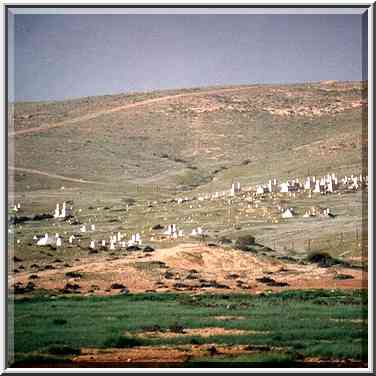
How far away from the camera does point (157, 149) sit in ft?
32.4

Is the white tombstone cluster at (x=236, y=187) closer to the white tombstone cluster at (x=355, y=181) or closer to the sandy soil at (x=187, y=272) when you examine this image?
the sandy soil at (x=187, y=272)

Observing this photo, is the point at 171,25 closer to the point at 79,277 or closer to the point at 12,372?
the point at 79,277

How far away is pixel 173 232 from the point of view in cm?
984

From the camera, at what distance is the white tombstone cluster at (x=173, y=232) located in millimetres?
9812

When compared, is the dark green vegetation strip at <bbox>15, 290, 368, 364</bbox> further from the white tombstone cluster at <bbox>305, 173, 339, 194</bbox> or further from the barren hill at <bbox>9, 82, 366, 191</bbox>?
the barren hill at <bbox>9, 82, 366, 191</bbox>

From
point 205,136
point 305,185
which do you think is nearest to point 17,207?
point 205,136

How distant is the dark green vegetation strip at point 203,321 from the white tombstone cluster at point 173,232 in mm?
721

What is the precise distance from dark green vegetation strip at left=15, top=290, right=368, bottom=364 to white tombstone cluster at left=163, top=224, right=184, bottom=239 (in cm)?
72

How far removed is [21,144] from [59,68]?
3.28ft

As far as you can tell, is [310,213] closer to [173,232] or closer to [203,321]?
[173,232]

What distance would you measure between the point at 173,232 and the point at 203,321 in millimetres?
1129

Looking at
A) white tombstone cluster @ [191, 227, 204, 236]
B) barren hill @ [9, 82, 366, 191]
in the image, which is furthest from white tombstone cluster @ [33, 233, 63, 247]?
white tombstone cluster @ [191, 227, 204, 236]

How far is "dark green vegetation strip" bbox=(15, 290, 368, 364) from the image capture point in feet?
30.4

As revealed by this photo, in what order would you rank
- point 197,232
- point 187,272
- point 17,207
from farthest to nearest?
point 197,232
point 187,272
point 17,207
